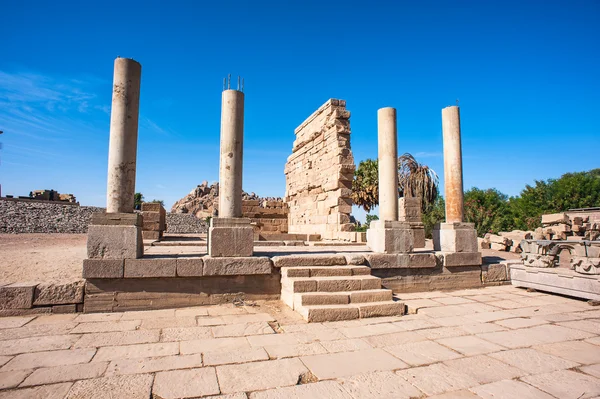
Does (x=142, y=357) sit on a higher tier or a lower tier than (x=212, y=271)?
lower

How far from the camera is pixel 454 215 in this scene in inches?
337

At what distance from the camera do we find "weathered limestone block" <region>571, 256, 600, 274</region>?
6.70 m

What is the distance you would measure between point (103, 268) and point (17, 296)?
115 centimetres

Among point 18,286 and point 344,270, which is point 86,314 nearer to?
point 18,286

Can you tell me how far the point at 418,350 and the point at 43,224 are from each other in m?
27.5

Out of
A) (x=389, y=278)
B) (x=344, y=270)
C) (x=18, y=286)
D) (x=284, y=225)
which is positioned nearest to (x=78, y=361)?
(x=18, y=286)

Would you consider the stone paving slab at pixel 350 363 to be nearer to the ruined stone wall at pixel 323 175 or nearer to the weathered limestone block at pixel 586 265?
the weathered limestone block at pixel 586 265

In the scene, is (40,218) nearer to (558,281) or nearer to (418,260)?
(418,260)

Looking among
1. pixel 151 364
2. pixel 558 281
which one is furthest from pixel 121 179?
pixel 558 281

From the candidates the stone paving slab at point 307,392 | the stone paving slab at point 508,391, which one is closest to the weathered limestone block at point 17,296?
the stone paving slab at point 307,392

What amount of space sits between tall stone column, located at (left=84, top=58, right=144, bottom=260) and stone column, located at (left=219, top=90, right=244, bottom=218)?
5.09 ft

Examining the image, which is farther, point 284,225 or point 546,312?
point 284,225

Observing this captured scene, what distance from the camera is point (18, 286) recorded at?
17.3ft

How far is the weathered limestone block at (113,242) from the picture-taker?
5.72 meters
